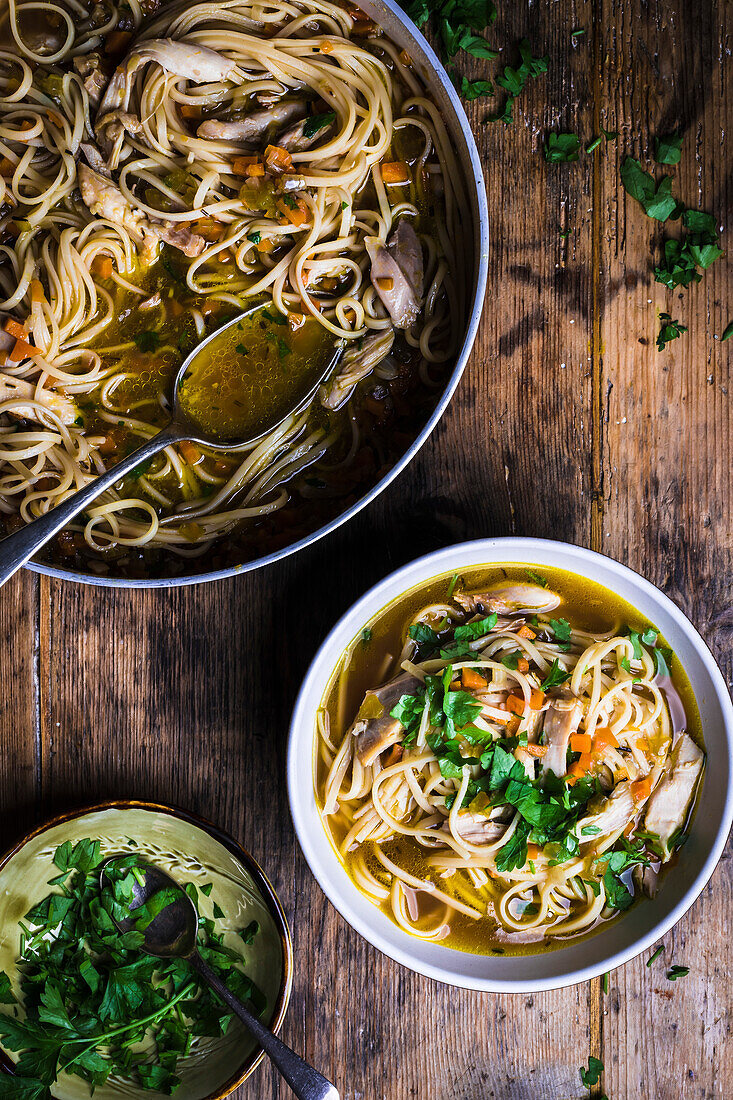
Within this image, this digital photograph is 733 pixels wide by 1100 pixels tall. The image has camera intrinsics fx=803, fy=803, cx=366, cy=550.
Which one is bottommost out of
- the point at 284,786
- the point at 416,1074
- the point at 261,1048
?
the point at 416,1074

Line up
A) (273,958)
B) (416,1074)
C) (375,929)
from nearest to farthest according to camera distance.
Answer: (375,929) < (273,958) < (416,1074)

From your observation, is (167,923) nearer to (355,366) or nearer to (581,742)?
(581,742)

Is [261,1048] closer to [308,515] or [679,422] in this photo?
[308,515]

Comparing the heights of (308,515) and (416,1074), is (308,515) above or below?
above

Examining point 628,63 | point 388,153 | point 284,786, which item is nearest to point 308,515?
point 284,786

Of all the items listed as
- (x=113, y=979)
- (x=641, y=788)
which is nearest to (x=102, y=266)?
(x=113, y=979)

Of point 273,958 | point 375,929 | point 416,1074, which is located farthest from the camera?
point 416,1074

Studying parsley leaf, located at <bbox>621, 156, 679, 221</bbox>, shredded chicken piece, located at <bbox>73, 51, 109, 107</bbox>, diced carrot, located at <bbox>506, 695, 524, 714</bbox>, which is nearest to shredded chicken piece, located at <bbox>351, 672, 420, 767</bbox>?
diced carrot, located at <bbox>506, 695, 524, 714</bbox>
